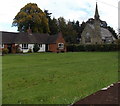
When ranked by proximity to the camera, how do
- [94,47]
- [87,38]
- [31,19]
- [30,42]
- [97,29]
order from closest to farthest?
[30,42] < [94,47] < [31,19] < [97,29] < [87,38]

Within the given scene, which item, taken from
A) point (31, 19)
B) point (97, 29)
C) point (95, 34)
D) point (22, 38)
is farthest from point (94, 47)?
point (31, 19)

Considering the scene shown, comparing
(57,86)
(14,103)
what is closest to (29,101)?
(14,103)

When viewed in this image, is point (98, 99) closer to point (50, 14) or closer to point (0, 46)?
point (0, 46)

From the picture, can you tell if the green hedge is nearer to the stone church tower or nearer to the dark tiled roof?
the dark tiled roof

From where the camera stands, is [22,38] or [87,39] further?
[87,39]

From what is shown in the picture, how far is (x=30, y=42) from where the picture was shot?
51.2 meters

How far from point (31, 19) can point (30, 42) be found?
13.5 meters

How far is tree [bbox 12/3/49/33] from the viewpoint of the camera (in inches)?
2461

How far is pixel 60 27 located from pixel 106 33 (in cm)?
1564

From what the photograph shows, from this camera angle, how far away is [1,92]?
26.5 ft

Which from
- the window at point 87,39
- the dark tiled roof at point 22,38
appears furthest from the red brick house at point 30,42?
the window at point 87,39

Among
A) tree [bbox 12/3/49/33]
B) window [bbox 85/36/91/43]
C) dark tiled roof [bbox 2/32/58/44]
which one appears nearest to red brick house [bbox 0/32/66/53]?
dark tiled roof [bbox 2/32/58/44]

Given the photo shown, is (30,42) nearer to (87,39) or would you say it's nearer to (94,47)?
(94,47)

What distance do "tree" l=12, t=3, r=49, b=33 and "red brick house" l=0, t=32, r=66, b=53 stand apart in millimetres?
7081
